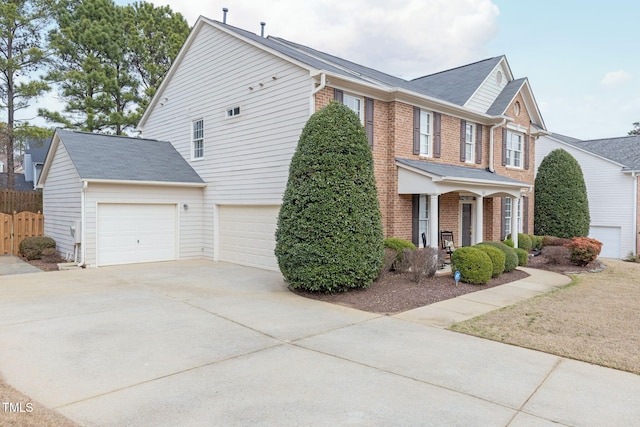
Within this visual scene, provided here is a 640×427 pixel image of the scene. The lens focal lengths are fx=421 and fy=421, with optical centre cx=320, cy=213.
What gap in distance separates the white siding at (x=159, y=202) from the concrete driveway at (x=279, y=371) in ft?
14.9

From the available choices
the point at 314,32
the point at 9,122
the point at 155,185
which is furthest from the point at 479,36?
the point at 9,122

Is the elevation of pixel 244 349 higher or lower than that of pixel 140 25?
lower

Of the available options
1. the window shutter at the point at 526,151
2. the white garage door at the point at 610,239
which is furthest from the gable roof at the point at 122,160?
the white garage door at the point at 610,239

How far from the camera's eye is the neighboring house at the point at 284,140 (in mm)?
11430

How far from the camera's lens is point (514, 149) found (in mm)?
17234

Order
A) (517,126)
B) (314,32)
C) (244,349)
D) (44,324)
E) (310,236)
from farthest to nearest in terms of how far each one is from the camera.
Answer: (314,32)
(517,126)
(310,236)
(44,324)
(244,349)

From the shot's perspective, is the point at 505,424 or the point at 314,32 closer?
the point at 505,424

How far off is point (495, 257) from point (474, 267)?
114 centimetres

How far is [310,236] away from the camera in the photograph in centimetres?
834

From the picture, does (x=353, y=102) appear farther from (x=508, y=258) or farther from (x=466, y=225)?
(x=466, y=225)

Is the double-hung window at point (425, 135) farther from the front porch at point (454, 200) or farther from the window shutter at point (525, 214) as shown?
the window shutter at point (525, 214)

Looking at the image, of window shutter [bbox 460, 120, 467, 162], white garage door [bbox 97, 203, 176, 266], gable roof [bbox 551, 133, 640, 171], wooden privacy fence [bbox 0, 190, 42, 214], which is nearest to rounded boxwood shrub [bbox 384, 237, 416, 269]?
window shutter [bbox 460, 120, 467, 162]

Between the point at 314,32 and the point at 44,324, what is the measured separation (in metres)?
20.9

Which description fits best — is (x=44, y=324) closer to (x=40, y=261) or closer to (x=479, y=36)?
(x=40, y=261)
